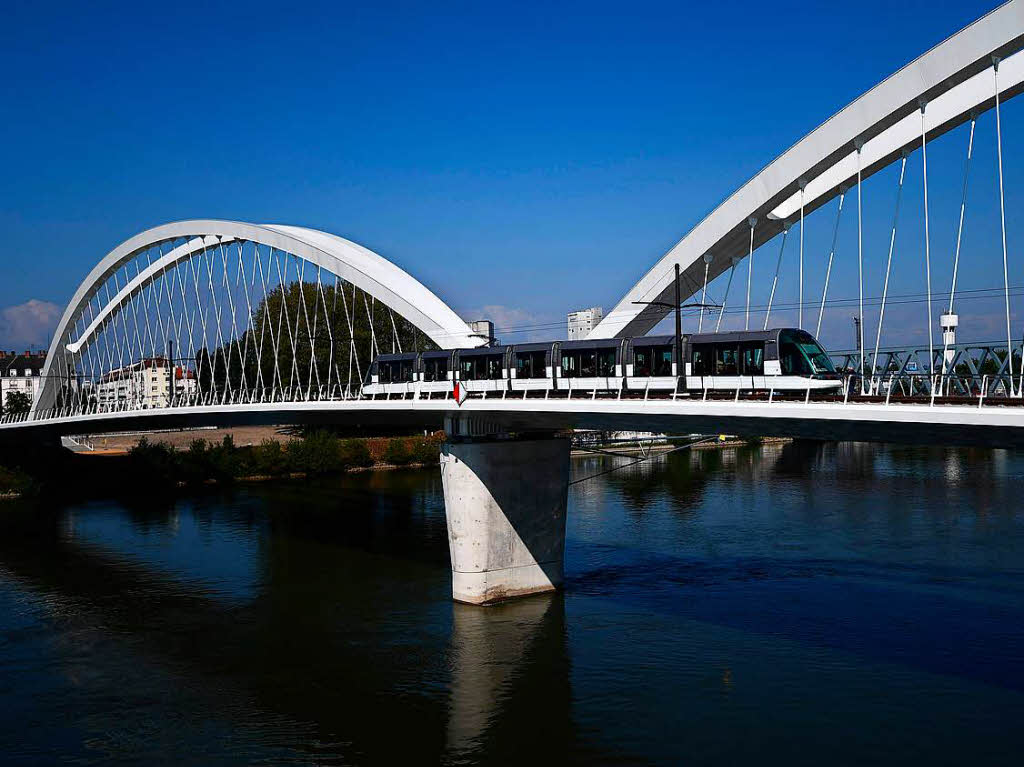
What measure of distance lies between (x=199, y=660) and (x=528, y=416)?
1051 centimetres

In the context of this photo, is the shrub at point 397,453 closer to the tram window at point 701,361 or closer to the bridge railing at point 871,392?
the bridge railing at point 871,392

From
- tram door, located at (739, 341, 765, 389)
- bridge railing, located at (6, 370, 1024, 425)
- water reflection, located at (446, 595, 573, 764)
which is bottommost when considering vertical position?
water reflection, located at (446, 595, 573, 764)

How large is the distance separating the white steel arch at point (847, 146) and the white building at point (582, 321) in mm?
5145

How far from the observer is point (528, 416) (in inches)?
1065

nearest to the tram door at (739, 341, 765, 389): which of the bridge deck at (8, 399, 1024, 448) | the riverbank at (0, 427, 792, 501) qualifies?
the bridge deck at (8, 399, 1024, 448)

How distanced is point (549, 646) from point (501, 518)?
517 cm

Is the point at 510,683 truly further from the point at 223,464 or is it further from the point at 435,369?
the point at 223,464

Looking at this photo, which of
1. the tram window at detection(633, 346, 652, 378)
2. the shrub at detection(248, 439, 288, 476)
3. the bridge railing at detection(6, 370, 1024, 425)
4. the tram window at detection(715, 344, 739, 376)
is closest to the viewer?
the bridge railing at detection(6, 370, 1024, 425)

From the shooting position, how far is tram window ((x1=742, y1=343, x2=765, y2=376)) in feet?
83.0

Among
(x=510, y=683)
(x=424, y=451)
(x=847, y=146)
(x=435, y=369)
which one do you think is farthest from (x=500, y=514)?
(x=424, y=451)

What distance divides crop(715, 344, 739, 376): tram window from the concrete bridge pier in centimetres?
552

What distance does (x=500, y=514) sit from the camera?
2709cm

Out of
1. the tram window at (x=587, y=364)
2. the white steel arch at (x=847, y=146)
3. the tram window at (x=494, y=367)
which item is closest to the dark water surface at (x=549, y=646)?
the tram window at (x=587, y=364)

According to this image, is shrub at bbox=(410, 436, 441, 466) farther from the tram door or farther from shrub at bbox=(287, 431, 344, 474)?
the tram door
